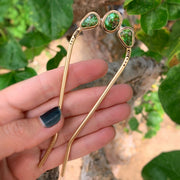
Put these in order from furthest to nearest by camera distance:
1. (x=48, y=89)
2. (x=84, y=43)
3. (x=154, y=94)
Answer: (x=154, y=94) < (x=84, y=43) < (x=48, y=89)

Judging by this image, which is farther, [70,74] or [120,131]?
[120,131]

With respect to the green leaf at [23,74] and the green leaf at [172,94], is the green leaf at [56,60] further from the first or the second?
the green leaf at [172,94]

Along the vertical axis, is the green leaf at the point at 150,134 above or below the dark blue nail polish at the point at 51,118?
below

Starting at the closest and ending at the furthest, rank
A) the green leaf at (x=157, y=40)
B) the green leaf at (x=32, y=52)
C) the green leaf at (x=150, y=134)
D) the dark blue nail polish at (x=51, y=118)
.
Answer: the dark blue nail polish at (x=51, y=118) → the green leaf at (x=157, y=40) → the green leaf at (x=32, y=52) → the green leaf at (x=150, y=134)

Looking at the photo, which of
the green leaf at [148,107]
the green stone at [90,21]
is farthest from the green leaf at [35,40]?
the green leaf at [148,107]

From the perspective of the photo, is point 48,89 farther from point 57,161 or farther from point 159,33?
point 159,33

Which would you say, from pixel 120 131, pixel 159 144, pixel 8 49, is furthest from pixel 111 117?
pixel 159 144
